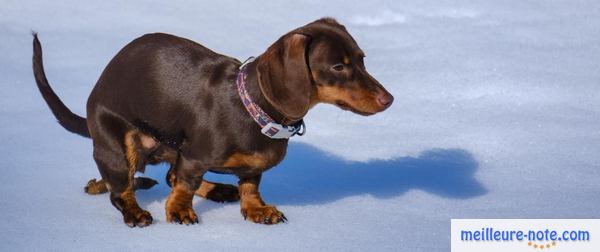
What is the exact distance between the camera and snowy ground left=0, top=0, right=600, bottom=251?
13.7 ft

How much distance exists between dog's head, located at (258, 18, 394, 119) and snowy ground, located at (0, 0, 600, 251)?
22.0 inches

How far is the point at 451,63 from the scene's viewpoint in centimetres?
675

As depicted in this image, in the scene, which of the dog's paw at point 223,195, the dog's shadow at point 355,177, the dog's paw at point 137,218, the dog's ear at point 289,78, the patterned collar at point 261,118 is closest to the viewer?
the dog's ear at point 289,78

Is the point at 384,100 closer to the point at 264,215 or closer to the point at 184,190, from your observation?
the point at 264,215

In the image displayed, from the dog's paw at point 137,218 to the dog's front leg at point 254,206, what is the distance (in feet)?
1.34

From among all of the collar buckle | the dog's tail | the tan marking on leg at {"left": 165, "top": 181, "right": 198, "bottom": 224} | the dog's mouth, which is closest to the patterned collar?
the collar buckle

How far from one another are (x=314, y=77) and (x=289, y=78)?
12 centimetres

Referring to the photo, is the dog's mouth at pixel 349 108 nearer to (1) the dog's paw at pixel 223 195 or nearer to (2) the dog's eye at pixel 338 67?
(2) the dog's eye at pixel 338 67

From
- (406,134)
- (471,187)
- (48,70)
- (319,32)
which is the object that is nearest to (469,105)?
(406,134)

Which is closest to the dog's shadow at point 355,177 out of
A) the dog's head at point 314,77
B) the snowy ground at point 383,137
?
the snowy ground at point 383,137

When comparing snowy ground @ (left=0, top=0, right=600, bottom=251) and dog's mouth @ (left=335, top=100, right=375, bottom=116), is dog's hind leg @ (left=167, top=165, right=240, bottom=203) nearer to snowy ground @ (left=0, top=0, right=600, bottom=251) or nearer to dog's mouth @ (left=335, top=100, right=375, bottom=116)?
snowy ground @ (left=0, top=0, right=600, bottom=251)

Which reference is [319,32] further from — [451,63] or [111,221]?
[451,63]

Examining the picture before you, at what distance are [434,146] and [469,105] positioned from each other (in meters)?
0.74

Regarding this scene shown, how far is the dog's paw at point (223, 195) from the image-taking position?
4.57 metres
